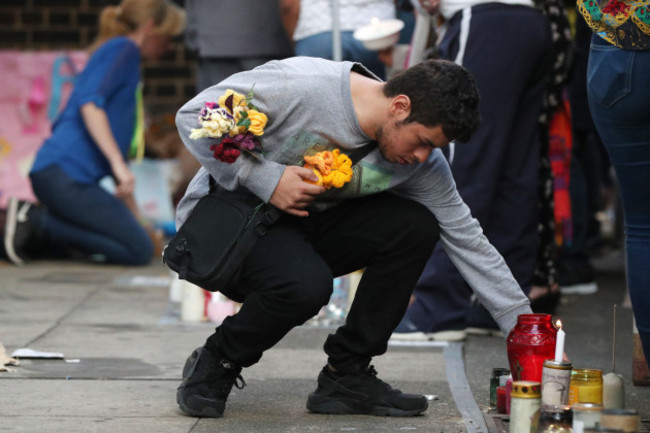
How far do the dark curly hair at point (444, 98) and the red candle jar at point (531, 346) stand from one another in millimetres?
549

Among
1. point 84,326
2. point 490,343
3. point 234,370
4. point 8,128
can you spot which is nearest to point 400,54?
point 490,343

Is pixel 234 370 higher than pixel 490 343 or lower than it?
higher

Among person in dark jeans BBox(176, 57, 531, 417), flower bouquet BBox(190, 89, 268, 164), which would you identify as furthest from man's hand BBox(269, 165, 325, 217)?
flower bouquet BBox(190, 89, 268, 164)

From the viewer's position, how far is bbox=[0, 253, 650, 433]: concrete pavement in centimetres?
349

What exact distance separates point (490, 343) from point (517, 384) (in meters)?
1.92

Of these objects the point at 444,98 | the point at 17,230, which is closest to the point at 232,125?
the point at 444,98

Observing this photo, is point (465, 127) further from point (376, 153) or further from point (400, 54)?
point (400, 54)

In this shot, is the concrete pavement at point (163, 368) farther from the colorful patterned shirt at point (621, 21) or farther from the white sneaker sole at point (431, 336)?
the colorful patterned shirt at point (621, 21)

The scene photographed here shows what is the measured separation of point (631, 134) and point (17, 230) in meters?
4.83

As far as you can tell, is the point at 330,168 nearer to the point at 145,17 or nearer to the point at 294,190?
the point at 294,190

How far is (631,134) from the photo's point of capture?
3.38m

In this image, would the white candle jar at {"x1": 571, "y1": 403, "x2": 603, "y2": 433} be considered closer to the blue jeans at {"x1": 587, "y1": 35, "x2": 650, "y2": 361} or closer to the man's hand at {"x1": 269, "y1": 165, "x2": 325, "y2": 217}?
the blue jeans at {"x1": 587, "y1": 35, "x2": 650, "y2": 361}

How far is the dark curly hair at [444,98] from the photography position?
3223 mm

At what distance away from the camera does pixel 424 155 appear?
130 inches
